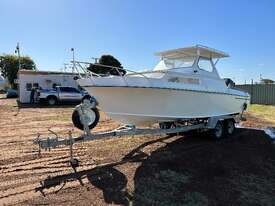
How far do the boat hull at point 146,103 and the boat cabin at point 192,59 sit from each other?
92 centimetres

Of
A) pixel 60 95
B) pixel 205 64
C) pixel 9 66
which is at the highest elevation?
pixel 9 66

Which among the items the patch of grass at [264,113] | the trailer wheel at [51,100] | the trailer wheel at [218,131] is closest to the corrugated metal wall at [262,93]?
the patch of grass at [264,113]

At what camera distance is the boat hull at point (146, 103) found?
7.09m

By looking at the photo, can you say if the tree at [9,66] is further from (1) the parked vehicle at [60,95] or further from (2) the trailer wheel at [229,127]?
(2) the trailer wheel at [229,127]

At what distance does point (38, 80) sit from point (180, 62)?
66.8 ft

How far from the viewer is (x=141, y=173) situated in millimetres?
6059

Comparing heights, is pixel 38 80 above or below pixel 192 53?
below

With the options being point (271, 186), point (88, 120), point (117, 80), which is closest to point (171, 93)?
point (117, 80)

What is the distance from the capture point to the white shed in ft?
87.7

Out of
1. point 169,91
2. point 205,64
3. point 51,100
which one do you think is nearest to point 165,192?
point 169,91

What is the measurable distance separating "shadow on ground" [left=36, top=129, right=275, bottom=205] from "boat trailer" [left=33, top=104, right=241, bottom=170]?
51cm

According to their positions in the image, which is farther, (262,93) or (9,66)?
(9,66)

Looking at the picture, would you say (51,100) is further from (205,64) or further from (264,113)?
(205,64)

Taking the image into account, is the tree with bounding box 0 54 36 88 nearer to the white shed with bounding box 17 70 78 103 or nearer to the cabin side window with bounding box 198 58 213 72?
the white shed with bounding box 17 70 78 103
